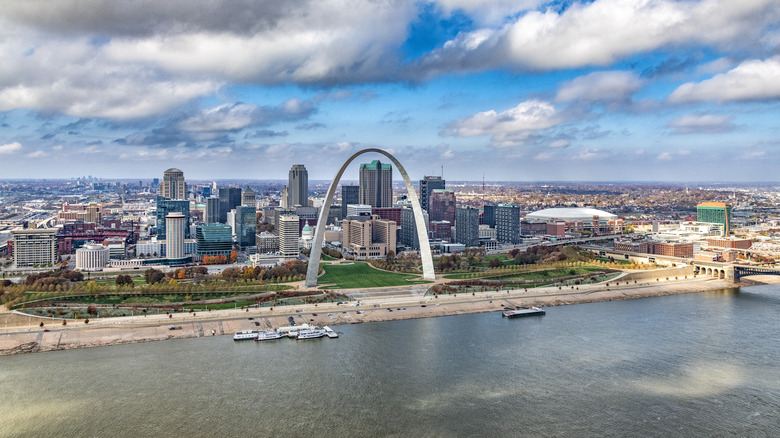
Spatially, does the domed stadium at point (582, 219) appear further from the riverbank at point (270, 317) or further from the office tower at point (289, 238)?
the riverbank at point (270, 317)

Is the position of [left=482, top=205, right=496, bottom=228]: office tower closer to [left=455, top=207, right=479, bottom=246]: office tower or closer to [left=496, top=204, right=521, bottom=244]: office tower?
[left=496, top=204, right=521, bottom=244]: office tower

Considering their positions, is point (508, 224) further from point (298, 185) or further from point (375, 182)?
point (298, 185)

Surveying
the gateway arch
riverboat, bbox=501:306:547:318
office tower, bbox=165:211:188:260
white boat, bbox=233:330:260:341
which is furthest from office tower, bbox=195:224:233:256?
riverboat, bbox=501:306:547:318

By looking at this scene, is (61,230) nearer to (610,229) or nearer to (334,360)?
(334,360)

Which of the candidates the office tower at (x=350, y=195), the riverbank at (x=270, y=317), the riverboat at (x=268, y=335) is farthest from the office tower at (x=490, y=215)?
the riverboat at (x=268, y=335)

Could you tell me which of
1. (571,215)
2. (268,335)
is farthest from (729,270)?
(571,215)

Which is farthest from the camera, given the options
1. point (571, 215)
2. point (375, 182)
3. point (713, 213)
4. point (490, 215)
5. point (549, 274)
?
point (375, 182)
